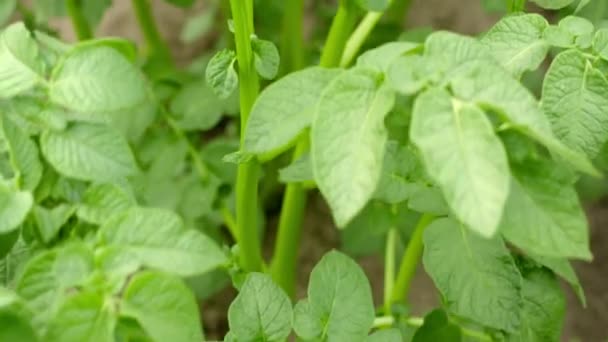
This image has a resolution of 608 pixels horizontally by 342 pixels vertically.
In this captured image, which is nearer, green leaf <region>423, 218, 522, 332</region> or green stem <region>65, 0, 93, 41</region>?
green leaf <region>423, 218, 522, 332</region>

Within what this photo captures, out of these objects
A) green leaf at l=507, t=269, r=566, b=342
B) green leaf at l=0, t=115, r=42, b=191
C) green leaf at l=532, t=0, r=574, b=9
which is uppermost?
green leaf at l=532, t=0, r=574, b=9

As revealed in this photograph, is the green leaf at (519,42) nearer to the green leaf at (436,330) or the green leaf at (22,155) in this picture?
the green leaf at (436,330)

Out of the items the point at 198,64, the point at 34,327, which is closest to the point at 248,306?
the point at 34,327

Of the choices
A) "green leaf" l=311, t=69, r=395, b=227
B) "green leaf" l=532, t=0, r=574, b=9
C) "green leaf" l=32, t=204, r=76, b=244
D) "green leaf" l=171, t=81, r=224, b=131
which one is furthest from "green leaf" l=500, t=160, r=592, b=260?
"green leaf" l=171, t=81, r=224, b=131

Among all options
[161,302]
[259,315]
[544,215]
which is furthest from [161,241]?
[544,215]

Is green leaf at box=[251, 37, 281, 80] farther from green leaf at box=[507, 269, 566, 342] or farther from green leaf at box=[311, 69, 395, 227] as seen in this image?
green leaf at box=[507, 269, 566, 342]

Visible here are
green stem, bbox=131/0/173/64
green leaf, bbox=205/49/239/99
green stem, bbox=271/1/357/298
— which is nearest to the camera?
green leaf, bbox=205/49/239/99

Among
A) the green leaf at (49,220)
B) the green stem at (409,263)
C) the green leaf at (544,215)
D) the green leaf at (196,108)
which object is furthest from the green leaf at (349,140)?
the green leaf at (196,108)
